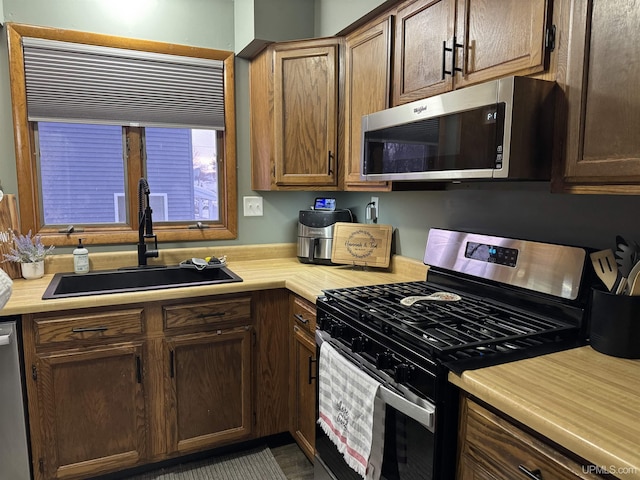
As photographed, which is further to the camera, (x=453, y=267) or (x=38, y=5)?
(x=38, y=5)

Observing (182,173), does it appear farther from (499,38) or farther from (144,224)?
(499,38)

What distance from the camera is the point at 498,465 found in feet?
3.32

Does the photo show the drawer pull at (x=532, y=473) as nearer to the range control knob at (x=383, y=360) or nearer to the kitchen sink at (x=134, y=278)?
the range control knob at (x=383, y=360)

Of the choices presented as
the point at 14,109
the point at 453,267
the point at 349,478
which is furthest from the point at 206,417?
the point at 14,109

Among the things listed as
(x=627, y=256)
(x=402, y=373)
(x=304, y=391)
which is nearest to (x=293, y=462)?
(x=304, y=391)

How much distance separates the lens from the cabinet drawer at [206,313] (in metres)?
1.96

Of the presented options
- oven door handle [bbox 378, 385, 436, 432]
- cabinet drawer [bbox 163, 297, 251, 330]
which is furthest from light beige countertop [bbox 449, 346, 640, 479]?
cabinet drawer [bbox 163, 297, 251, 330]

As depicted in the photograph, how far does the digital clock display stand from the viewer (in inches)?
61.9

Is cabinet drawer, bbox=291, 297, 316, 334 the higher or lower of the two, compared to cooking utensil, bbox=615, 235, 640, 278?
lower

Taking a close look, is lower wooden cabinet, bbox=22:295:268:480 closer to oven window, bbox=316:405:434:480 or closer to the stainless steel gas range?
the stainless steel gas range

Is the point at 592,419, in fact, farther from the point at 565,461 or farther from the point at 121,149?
the point at 121,149

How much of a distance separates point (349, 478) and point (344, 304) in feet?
2.01

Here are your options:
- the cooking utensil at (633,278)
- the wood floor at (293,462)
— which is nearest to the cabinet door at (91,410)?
the wood floor at (293,462)

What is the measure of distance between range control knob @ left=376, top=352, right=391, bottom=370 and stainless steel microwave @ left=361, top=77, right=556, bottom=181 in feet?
1.99
